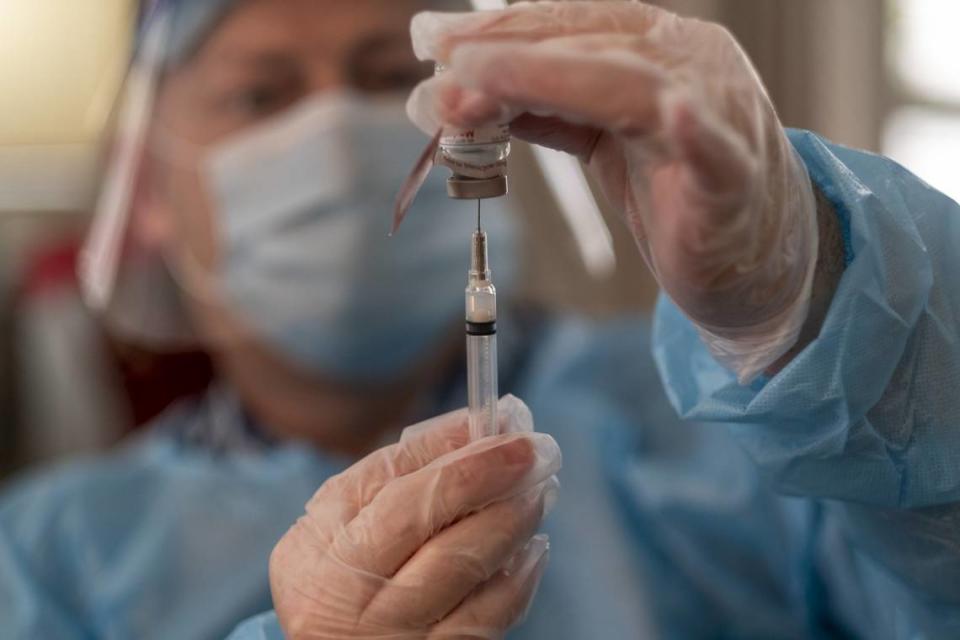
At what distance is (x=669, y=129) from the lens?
582mm

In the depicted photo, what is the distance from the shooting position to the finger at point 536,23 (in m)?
0.66

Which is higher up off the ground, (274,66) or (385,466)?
(274,66)

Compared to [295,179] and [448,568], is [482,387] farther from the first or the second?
[295,179]

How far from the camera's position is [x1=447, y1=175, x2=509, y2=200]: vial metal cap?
27.2 inches

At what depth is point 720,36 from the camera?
2.13ft

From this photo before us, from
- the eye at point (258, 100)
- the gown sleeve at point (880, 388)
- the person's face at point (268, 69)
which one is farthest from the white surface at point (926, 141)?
the gown sleeve at point (880, 388)

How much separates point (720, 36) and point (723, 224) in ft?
0.41

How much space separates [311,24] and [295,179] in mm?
218

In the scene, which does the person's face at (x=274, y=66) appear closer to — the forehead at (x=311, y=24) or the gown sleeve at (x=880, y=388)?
the forehead at (x=311, y=24)

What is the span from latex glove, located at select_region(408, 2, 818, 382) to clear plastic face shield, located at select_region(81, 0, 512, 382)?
776mm

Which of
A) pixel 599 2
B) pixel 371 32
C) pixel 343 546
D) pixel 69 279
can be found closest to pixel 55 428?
pixel 69 279

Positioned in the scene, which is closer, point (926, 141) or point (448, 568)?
point (448, 568)

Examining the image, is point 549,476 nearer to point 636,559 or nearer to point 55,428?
point 636,559

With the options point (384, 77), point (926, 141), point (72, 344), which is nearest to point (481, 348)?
point (384, 77)
